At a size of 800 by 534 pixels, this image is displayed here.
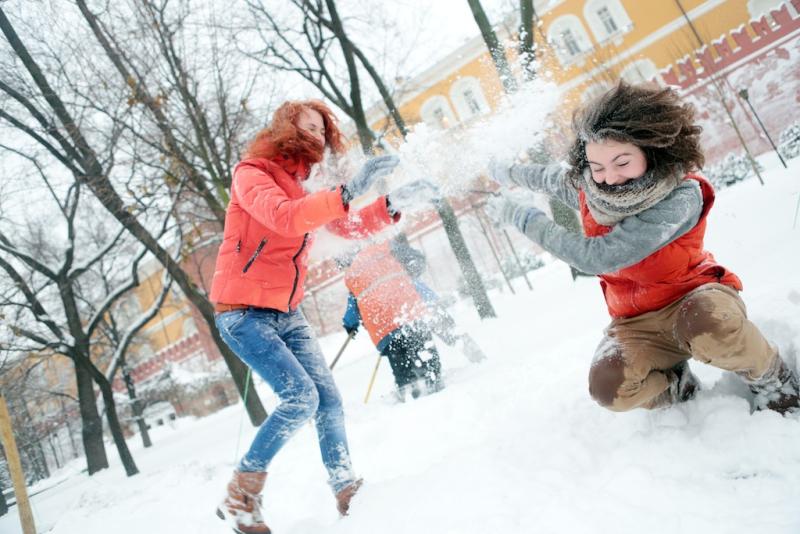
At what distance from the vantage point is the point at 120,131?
7.94 meters

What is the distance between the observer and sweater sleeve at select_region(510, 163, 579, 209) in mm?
2057

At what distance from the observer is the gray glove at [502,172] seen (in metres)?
2.32

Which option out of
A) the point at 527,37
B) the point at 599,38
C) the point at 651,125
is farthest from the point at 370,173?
the point at 599,38

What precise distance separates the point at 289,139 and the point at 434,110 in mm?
23589

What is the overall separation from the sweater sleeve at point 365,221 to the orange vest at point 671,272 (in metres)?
1.06

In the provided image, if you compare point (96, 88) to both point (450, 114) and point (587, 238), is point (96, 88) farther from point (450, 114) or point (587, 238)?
point (450, 114)

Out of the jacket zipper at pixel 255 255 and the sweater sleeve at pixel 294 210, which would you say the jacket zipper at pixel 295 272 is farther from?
the sweater sleeve at pixel 294 210

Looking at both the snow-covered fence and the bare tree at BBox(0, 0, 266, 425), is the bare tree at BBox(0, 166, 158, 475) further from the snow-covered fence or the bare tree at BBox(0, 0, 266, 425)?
the snow-covered fence

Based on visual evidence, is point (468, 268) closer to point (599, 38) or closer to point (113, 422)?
point (113, 422)

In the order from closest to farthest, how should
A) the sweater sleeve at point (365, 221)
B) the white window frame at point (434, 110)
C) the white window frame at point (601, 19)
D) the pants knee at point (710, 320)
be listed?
1. the pants knee at point (710, 320)
2. the sweater sleeve at point (365, 221)
3. the white window frame at point (601, 19)
4. the white window frame at point (434, 110)

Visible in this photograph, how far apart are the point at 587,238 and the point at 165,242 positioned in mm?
9649

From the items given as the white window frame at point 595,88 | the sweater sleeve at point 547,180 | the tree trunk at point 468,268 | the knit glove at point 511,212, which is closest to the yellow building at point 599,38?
the white window frame at point 595,88

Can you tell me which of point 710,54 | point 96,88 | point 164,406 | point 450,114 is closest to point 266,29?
point 96,88

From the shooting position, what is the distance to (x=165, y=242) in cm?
945
